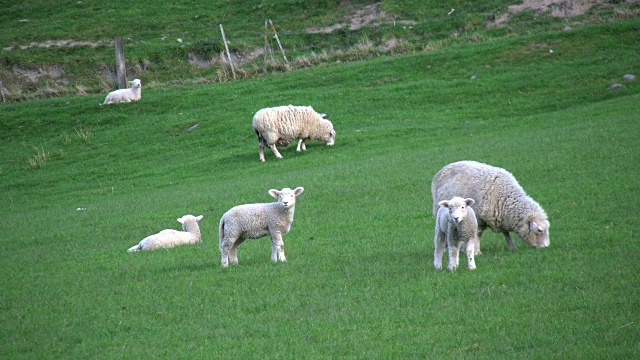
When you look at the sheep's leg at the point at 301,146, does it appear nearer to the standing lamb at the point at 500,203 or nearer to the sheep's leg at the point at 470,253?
the standing lamb at the point at 500,203

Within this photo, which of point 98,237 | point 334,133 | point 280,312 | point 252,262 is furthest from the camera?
point 334,133

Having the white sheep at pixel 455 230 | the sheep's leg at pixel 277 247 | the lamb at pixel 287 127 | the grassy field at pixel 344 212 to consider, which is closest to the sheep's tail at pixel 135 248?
the grassy field at pixel 344 212

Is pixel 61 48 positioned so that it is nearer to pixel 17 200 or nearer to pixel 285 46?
pixel 285 46

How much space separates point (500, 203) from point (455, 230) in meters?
1.85

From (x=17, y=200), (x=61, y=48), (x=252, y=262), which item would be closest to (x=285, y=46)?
(x=61, y=48)

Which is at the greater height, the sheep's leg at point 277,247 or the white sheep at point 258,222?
the white sheep at point 258,222

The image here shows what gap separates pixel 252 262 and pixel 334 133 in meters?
16.3

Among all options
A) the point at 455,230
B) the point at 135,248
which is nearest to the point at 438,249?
the point at 455,230

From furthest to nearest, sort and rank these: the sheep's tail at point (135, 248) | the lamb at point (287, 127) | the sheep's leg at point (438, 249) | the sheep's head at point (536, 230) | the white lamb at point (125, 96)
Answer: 1. the white lamb at point (125, 96)
2. the lamb at point (287, 127)
3. the sheep's tail at point (135, 248)
4. the sheep's head at point (536, 230)
5. the sheep's leg at point (438, 249)

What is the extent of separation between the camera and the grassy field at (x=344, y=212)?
363 inches

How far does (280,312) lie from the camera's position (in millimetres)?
10219

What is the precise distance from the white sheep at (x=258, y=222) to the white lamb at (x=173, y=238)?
11.5ft

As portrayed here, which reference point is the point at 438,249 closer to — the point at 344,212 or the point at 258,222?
the point at 258,222

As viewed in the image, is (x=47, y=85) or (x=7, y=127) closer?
(x=7, y=127)
